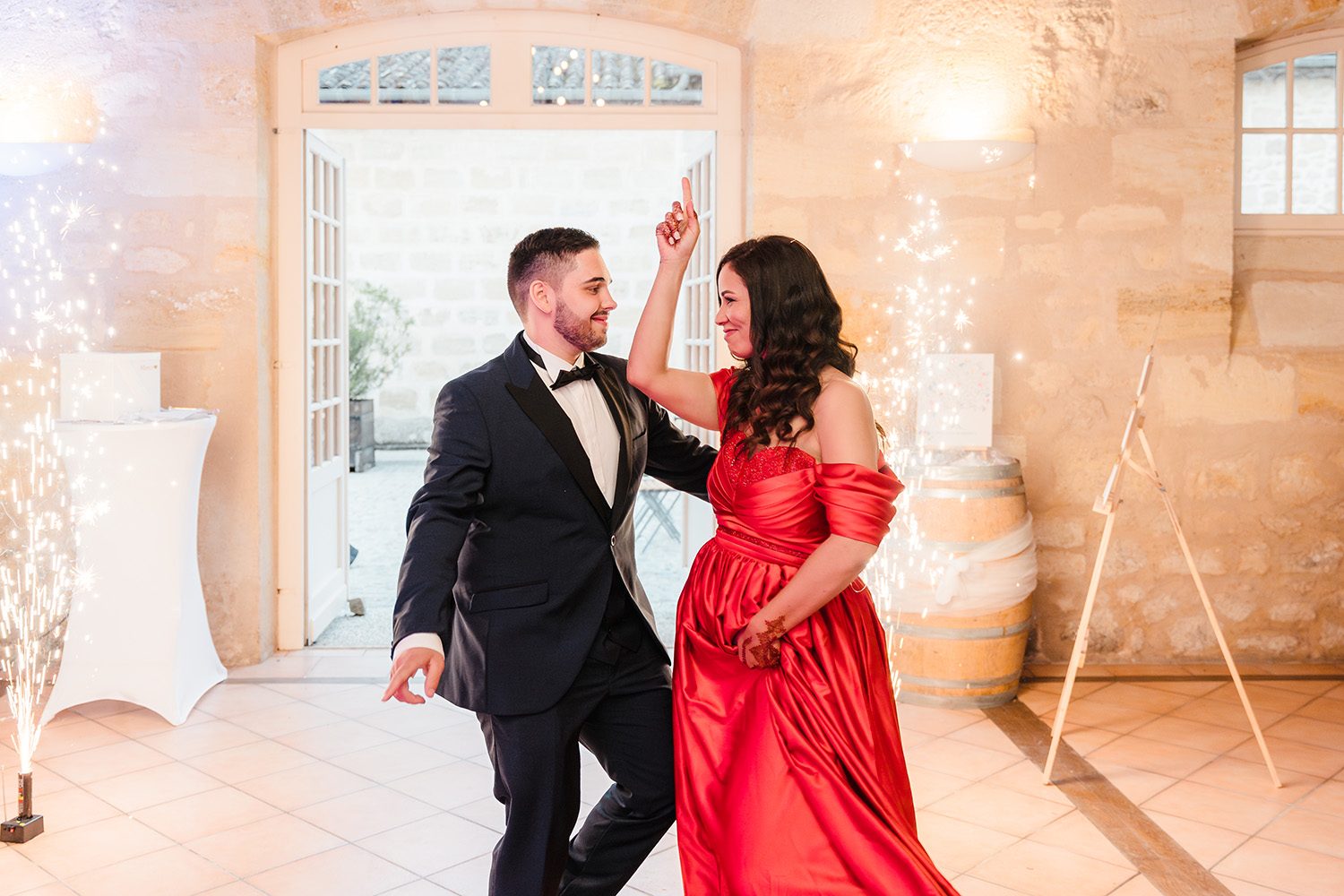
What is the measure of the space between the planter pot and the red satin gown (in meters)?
8.71

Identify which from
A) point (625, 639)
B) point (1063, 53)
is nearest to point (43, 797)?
point (625, 639)

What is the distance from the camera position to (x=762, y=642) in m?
2.13

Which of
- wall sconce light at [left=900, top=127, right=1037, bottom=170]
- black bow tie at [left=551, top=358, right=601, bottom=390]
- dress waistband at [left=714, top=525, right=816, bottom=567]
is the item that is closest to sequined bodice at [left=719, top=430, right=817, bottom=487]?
dress waistband at [left=714, top=525, right=816, bottom=567]

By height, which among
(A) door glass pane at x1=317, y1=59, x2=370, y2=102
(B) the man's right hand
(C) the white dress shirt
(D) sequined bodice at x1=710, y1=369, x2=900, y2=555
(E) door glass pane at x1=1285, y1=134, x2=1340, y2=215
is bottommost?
(B) the man's right hand

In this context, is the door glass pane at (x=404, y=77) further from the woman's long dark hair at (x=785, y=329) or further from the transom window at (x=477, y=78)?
the woman's long dark hair at (x=785, y=329)

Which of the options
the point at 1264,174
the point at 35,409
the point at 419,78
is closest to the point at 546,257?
the point at 419,78

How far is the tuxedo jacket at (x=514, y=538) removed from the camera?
216 centimetres

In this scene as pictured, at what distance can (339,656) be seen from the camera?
4.98 m

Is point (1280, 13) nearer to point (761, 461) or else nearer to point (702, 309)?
point (702, 309)

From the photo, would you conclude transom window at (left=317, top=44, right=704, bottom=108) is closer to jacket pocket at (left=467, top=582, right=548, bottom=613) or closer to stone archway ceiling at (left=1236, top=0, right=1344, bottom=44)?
stone archway ceiling at (left=1236, top=0, right=1344, bottom=44)

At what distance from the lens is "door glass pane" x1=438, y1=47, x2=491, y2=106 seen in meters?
4.93

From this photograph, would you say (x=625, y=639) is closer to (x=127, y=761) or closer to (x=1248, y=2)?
(x=127, y=761)

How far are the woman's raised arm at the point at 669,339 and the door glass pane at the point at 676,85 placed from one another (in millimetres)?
2819

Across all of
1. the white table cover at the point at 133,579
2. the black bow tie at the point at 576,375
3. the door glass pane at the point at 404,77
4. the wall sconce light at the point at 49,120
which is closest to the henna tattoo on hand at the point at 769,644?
the black bow tie at the point at 576,375
